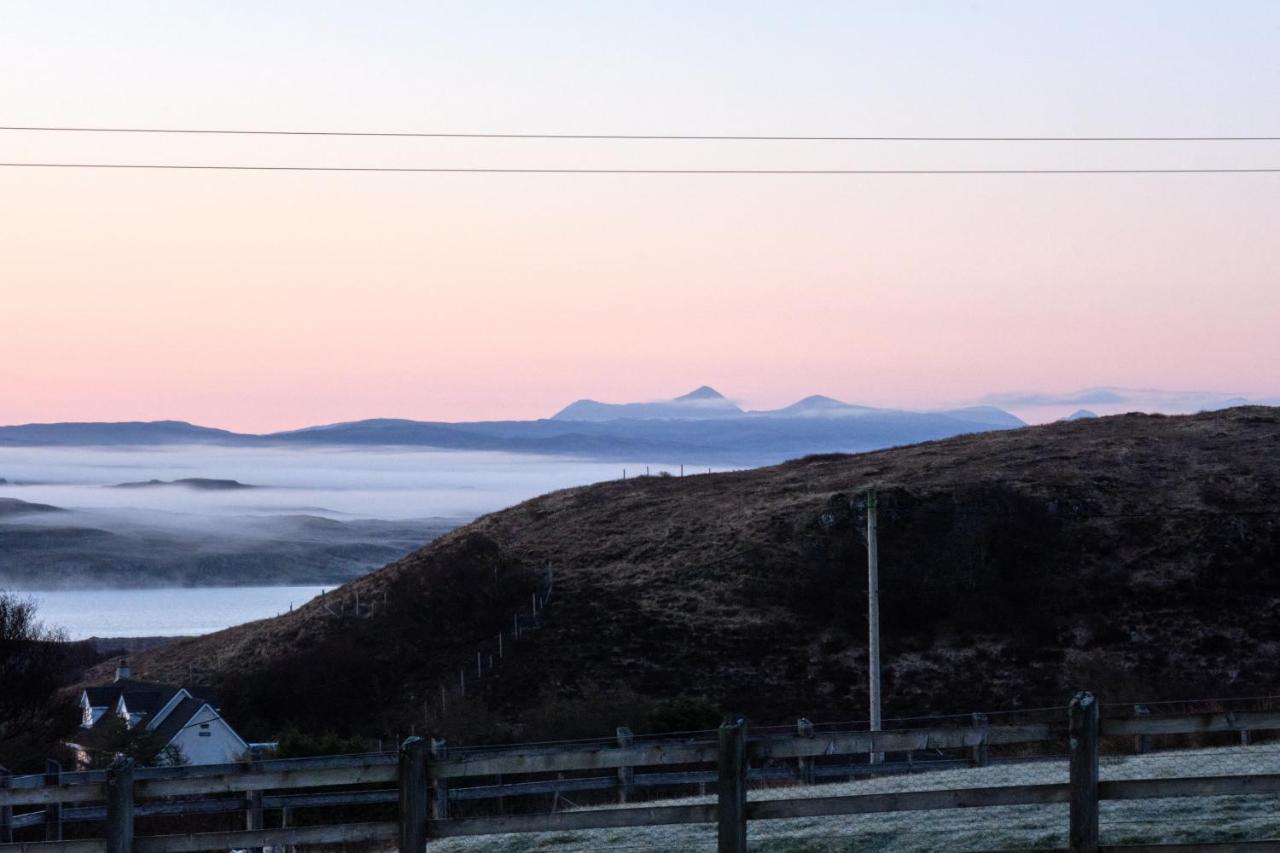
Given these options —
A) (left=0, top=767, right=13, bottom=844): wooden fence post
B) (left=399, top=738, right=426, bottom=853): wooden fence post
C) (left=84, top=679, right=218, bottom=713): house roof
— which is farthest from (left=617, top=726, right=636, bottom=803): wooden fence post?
(left=84, top=679, right=218, bottom=713): house roof

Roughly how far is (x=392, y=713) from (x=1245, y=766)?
53219 mm

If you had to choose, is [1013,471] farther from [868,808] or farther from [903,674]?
[868,808]

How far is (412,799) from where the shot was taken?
12.9 metres

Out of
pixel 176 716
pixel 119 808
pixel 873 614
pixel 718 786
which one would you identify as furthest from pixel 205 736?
pixel 718 786

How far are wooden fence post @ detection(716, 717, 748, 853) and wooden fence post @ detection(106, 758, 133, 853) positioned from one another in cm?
521

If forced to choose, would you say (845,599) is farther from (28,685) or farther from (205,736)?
(28,685)

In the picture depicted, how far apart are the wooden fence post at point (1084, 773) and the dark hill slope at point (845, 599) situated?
4958cm

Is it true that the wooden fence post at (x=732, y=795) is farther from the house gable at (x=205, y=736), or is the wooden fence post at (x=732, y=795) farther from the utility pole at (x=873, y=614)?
the house gable at (x=205, y=736)

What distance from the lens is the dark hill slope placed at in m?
67.8

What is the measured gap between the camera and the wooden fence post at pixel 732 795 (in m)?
12.3

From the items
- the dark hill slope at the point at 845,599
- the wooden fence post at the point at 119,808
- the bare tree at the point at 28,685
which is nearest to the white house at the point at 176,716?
the bare tree at the point at 28,685

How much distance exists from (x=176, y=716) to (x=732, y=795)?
51.8 m

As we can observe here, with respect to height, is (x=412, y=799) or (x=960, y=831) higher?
(x=412, y=799)

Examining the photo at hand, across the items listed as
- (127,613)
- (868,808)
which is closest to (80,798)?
(868,808)
